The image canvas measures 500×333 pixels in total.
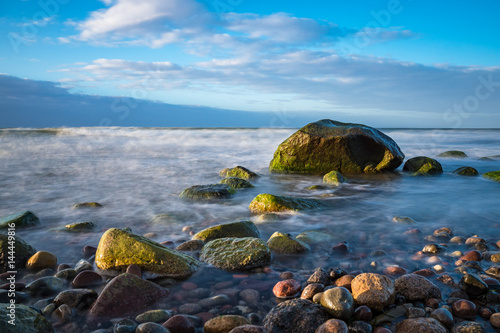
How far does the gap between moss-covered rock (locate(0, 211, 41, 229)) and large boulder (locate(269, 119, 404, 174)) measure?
5.66m

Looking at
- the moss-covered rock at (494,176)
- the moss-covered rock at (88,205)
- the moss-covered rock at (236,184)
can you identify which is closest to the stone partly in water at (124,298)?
the moss-covered rock at (88,205)

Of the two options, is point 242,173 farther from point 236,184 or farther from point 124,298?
point 124,298

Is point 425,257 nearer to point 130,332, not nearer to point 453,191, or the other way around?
point 130,332

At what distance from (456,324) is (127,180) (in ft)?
23.4

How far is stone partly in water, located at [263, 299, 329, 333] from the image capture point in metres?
2.03

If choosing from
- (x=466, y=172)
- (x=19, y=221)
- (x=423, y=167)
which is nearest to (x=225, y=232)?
(x=19, y=221)

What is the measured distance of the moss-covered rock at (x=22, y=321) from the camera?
5.79 feet

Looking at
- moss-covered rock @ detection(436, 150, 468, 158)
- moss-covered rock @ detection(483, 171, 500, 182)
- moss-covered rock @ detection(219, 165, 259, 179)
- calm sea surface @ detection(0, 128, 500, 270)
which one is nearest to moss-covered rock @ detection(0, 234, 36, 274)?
calm sea surface @ detection(0, 128, 500, 270)

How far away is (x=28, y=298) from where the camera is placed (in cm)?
240

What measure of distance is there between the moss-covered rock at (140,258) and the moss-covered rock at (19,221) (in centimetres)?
191

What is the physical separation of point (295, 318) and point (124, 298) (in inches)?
43.0

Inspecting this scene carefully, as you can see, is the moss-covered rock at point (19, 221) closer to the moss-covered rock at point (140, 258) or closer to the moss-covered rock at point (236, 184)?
the moss-covered rock at point (140, 258)

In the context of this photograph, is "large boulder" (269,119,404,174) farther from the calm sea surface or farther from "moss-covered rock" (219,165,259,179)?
"moss-covered rock" (219,165,259,179)

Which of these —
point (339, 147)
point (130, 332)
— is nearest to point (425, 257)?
point (130, 332)
